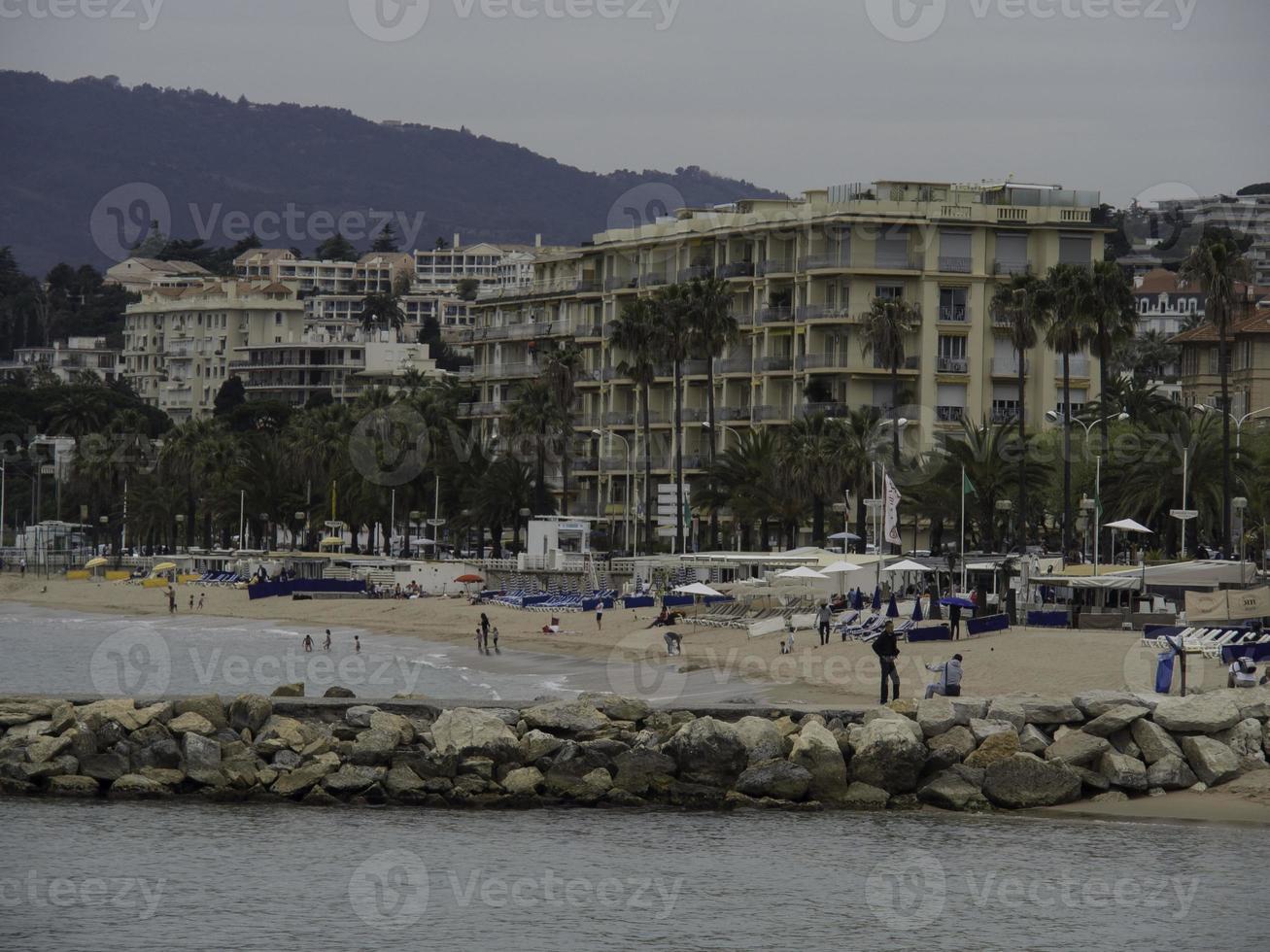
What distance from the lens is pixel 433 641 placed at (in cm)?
7369

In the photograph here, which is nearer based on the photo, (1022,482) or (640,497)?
(1022,482)

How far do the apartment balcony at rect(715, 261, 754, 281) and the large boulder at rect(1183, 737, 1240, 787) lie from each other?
73.2 metres

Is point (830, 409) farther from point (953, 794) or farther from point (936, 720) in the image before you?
point (953, 794)

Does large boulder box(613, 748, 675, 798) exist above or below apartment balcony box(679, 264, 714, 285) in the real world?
below

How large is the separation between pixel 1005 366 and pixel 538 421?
23642mm

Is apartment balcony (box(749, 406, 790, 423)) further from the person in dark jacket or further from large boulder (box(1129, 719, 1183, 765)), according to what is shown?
large boulder (box(1129, 719, 1183, 765))

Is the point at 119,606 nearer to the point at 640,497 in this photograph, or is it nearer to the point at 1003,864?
the point at 640,497

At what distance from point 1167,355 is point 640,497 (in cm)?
5797

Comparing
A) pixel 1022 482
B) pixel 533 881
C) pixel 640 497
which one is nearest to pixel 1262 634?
pixel 533 881

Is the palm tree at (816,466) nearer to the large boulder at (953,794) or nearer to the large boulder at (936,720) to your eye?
the large boulder at (936,720)

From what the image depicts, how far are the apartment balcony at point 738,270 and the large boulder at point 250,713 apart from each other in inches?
2852

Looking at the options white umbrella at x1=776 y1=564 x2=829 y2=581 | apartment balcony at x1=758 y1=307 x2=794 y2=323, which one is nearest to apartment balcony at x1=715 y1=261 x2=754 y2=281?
apartment balcony at x1=758 y1=307 x2=794 y2=323

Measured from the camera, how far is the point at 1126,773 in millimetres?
29266

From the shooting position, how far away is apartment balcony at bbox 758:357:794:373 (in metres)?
98.7
